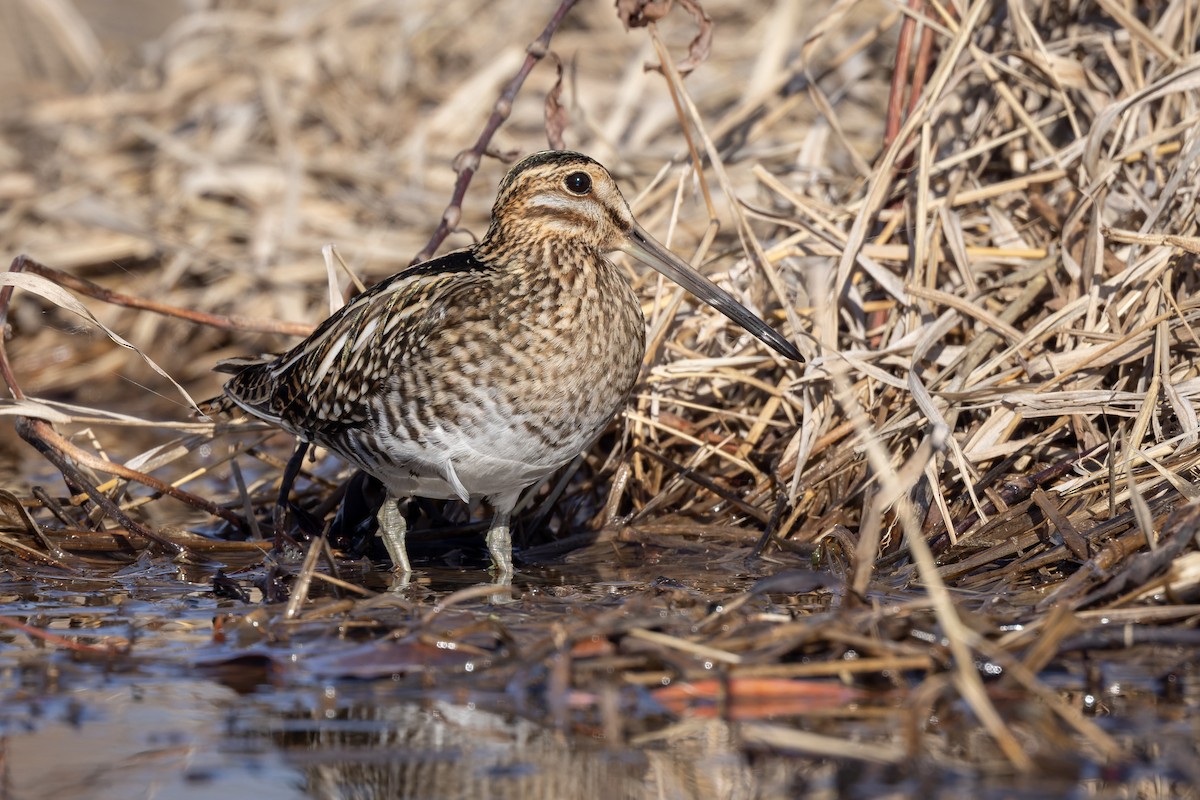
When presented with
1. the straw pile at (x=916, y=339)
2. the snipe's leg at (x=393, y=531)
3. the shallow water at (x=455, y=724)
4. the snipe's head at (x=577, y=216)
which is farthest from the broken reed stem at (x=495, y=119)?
the shallow water at (x=455, y=724)

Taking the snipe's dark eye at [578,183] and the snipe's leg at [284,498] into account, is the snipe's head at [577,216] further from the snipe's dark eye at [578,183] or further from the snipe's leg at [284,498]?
the snipe's leg at [284,498]

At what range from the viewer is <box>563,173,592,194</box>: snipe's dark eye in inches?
171

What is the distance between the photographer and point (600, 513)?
484cm

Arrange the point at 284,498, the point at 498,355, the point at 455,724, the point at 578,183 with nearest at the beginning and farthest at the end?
the point at 455,724, the point at 498,355, the point at 578,183, the point at 284,498

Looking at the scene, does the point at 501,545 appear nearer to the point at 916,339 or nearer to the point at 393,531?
the point at 393,531

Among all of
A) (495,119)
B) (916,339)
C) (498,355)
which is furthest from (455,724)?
(495,119)

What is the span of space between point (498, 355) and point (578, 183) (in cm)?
63

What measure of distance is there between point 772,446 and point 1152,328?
1238mm

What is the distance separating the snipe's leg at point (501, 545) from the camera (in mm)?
4344

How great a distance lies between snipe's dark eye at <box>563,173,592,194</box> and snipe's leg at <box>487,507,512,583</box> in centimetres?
99

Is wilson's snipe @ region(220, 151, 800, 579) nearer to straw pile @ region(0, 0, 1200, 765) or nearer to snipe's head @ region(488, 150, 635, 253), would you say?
snipe's head @ region(488, 150, 635, 253)

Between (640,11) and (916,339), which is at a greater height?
(640,11)

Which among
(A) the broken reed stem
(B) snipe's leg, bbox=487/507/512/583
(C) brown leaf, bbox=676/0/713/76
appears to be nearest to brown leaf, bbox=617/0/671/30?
(C) brown leaf, bbox=676/0/713/76

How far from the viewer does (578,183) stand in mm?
4348
